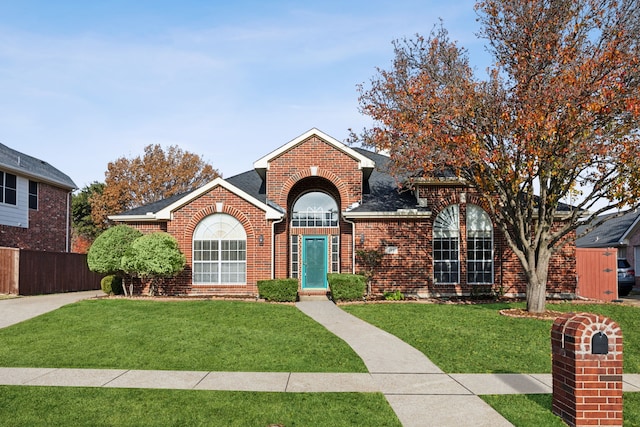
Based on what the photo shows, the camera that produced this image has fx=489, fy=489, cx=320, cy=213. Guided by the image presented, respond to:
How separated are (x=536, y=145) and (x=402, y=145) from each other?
3.70m

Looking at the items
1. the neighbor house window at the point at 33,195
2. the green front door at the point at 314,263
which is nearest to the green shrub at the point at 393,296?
the green front door at the point at 314,263

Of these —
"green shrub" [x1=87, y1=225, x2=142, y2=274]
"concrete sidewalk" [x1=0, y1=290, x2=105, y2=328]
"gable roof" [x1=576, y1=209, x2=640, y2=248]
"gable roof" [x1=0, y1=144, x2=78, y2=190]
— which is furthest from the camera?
"gable roof" [x1=576, y1=209, x2=640, y2=248]

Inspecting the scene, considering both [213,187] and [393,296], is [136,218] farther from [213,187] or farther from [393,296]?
[393,296]

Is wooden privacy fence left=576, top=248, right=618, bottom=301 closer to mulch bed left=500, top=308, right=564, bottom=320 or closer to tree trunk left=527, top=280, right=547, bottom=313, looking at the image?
mulch bed left=500, top=308, right=564, bottom=320

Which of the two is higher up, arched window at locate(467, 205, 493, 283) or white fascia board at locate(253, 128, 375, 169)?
white fascia board at locate(253, 128, 375, 169)

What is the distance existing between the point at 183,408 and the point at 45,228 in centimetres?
2440

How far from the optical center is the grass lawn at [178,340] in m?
8.66

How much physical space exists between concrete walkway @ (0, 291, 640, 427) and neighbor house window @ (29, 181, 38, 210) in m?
20.0

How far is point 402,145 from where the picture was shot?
14562 mm

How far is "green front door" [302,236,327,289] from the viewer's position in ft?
66.2

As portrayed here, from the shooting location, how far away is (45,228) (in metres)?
26.6

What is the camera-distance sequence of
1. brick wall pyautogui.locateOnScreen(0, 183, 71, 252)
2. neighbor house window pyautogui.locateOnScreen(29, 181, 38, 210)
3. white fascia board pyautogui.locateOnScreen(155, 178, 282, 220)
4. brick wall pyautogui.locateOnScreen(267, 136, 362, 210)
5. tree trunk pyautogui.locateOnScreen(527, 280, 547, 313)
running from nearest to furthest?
tree trunk pyautogui.locateOnScreen(527, 280, 547, 313)
white fascia board pyautogui.locateOnScreen(155, 178, 282, 220)
brick wall pyautogui.locateOnScreen(267, 136, 362, 210)
brick wall pyautogui.locateOnScreen(0, 183, 71, 252)
neighbor house window pyautogui.locateOnScreen(29, 181, 38, 210)

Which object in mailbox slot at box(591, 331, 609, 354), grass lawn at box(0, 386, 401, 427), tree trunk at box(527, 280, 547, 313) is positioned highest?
mailbox slot at box(591, 331, 609, 354)

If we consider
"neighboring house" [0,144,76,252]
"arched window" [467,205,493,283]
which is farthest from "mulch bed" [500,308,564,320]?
"neighboring house" [0,144,76,252]
